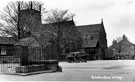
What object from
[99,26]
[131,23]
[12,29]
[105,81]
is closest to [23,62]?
[105,81]

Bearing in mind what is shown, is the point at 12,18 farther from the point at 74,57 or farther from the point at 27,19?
the point at 74,57

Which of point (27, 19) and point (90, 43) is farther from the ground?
point (27, 19)

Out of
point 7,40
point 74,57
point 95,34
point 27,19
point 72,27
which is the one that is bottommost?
point 74,57

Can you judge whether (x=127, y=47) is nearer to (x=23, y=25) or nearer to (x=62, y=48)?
(x=62, y=48)

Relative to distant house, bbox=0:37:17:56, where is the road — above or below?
below

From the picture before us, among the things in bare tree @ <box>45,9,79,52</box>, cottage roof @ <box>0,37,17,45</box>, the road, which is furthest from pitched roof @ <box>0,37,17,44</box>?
the road

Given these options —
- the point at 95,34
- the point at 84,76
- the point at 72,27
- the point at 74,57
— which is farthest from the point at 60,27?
the point at 84,76

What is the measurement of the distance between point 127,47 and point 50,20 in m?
48.9

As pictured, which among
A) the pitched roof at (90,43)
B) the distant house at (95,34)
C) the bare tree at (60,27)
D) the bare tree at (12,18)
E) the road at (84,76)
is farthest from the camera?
the distant house at (95,34)

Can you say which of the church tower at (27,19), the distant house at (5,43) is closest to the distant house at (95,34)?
the church tower at (27,19)

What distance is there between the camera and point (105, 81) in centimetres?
1062

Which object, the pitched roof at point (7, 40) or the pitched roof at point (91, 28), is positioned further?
the pitched roof at point (91, 28)

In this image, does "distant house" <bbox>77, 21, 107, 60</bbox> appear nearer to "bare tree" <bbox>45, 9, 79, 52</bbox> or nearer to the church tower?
"bare tree" <bbox>45, 9, 79, 52</bbox>

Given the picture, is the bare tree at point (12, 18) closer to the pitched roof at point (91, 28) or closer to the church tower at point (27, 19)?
the church tower at point (27, 19)
